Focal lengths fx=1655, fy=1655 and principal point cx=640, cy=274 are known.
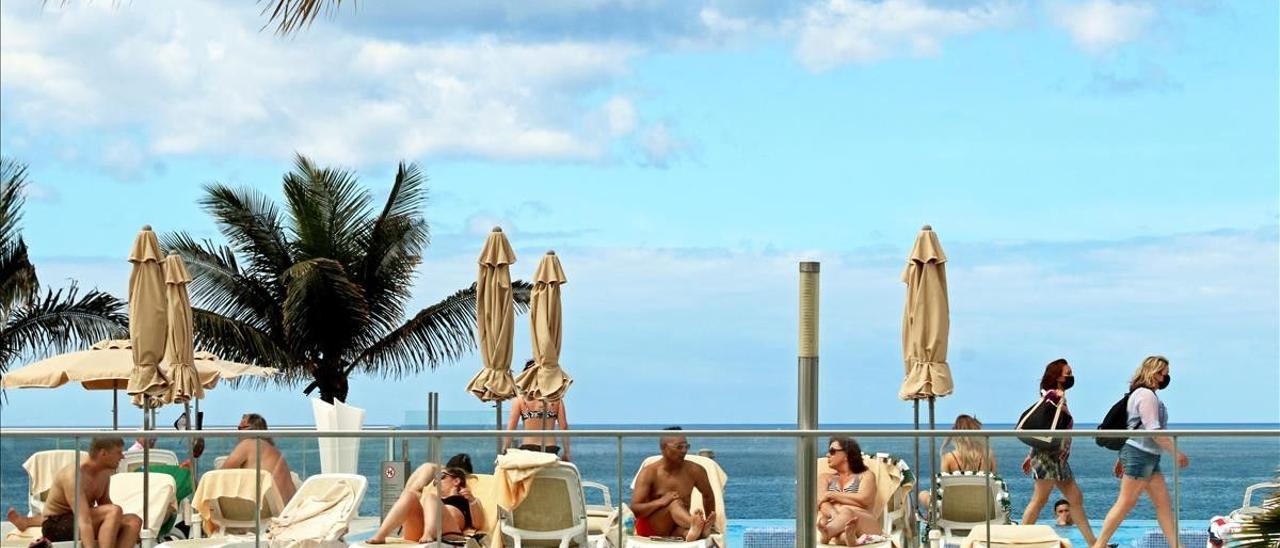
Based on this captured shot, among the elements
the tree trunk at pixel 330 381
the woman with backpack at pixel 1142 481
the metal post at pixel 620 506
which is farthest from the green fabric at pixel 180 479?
the tree trunk at pixel 330 381

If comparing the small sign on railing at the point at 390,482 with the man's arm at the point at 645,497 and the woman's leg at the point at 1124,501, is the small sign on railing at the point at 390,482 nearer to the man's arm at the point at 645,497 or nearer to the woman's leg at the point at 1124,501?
the man's arm at the point at 645,497

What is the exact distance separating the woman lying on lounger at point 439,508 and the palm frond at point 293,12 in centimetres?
498

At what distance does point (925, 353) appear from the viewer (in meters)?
14.1

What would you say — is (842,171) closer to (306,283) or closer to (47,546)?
(306,283)

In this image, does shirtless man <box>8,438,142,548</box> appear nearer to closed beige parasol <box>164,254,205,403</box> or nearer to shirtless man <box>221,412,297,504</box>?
shirtless man <box>221,412,297,504</box>

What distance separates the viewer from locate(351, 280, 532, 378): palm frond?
3241cm

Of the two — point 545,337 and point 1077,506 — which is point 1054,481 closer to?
point 1077,506

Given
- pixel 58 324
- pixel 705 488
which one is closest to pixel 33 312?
pixel 58 324

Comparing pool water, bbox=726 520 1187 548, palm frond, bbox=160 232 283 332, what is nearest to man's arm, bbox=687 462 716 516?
pool water, bbox=726 520 1187 548

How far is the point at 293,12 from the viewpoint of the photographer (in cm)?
1491

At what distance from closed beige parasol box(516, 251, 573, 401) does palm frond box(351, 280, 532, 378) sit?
1641 cm

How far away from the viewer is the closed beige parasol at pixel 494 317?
15.5 metres

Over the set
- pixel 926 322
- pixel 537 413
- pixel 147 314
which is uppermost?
pixel 147 314

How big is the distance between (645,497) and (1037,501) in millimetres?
2682
